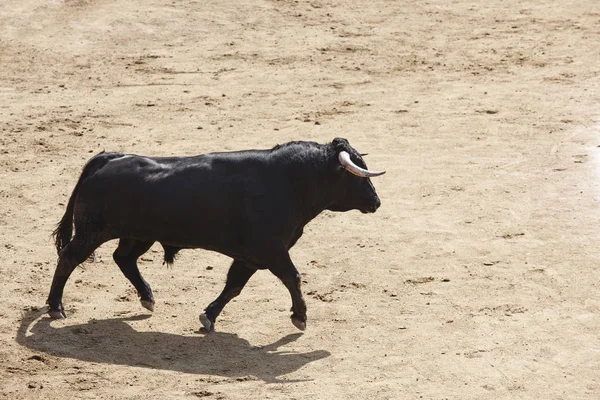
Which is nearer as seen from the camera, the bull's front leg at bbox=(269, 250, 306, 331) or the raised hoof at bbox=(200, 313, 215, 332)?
the bull's front leg at bbox=(269, 250, 306, 331)

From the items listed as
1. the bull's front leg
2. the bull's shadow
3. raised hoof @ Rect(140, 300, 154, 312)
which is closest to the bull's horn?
the bull's front leg

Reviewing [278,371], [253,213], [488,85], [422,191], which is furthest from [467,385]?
[488,85]

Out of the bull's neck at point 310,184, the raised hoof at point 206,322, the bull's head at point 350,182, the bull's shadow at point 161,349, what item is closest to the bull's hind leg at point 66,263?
the bull's shadow at point 161,349

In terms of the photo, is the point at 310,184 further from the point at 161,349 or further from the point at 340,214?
the point at 340,214

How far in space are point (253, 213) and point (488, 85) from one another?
7.57 metres

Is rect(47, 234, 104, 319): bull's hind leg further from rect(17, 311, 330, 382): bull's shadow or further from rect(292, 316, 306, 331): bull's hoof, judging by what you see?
rect(292, 316, 306, 331): bull's hoof

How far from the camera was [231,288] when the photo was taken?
10492 millimetres

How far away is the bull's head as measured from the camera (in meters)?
10.5

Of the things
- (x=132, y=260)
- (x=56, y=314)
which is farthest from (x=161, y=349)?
(x=132, y=260)

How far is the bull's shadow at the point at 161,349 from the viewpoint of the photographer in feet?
31.9

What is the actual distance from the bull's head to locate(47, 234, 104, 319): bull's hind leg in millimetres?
1978

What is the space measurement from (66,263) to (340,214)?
3.57 metres

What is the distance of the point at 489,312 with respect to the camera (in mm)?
10812

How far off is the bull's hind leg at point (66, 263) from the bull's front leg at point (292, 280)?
1403mm
